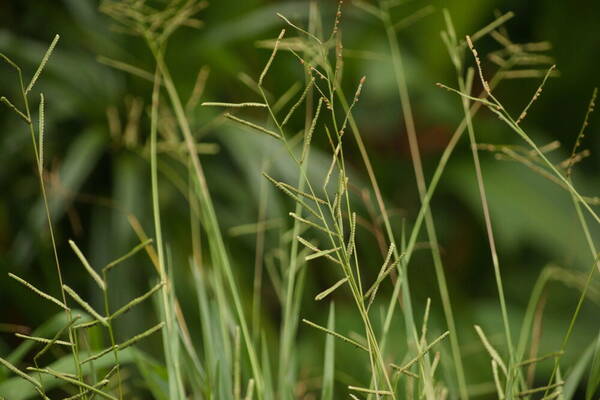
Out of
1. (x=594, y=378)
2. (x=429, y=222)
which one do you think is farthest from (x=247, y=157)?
(x=594, y=378)

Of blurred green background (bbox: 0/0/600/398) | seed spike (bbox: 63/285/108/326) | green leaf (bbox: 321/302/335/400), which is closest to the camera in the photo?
seed spike (bbox: 63/285/108/326)

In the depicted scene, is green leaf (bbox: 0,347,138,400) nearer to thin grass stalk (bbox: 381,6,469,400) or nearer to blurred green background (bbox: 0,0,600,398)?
thin grass stalk (bbox: 381,6,469,400)

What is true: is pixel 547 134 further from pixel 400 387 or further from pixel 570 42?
pixel 400 387

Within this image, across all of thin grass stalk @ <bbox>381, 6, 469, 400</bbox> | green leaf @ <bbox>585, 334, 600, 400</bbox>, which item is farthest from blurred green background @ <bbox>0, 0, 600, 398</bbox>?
green leaf @ <bbox>585, 334, 600, 400</bbox>

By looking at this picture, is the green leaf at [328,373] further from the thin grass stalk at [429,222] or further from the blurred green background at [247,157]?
the blurred green background at [247,157]

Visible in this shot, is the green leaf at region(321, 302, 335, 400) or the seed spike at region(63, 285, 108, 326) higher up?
the seed spike at region(63, 285, 108, 326)

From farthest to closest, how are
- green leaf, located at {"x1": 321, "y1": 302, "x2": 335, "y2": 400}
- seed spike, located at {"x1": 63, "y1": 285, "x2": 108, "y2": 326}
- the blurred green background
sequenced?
the blurred green background → green leaf, located at {"x1": 321, "y1": 302, "x2": 335, "y2": 400} → seed spike, located at {"x1": 63, "y1": 285, "x2": 108, "y2": 326}

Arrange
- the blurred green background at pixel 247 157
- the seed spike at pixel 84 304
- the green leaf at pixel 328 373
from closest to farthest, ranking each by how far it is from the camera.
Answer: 1. the seed spike at pixel 84 304
2. the green leaf at pixel 328 373
3. the blurred green background at pixel 247 157

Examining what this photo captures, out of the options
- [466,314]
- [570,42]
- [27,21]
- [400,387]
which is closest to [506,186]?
[466,314]

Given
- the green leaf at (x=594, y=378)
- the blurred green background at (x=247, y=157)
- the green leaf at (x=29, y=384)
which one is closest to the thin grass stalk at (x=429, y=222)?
the green leaf at (x=594, y=378)

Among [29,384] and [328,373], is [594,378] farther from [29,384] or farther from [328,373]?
[29,384]
